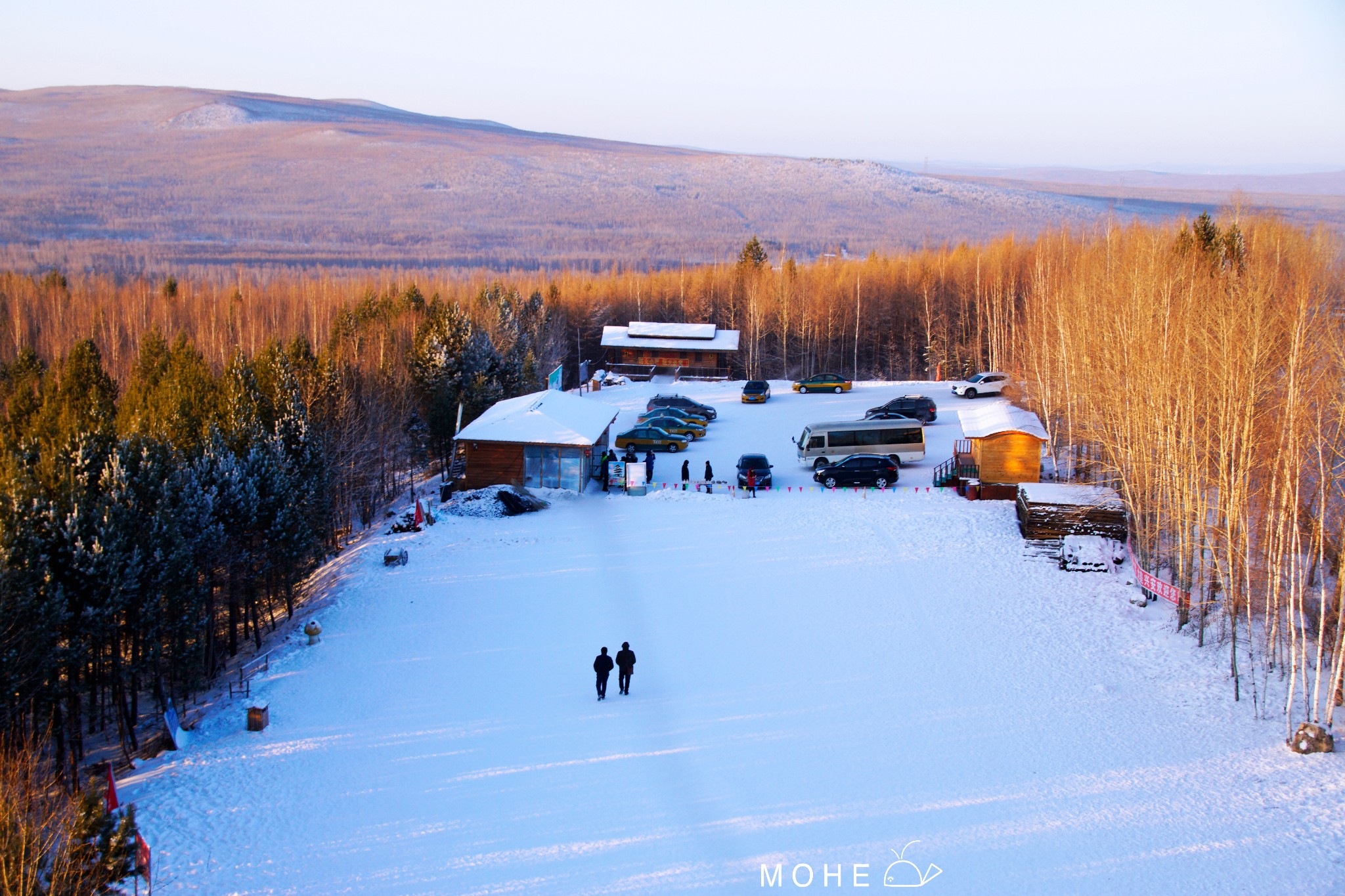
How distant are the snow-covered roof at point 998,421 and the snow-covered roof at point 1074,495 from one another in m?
2.48

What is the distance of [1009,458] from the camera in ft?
91.5

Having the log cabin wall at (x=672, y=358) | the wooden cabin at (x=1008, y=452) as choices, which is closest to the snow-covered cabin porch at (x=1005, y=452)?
the wooden cabin at (x=1008, y=452)

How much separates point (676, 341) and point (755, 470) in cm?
3085

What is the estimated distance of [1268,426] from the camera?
19344mm

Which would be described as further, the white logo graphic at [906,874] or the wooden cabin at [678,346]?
the wooden cabin at [678,346]

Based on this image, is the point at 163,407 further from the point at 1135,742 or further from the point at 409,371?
the point at 1135,742

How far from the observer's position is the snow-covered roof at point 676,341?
5825 centimetres

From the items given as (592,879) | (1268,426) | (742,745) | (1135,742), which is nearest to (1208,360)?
(1268,426)

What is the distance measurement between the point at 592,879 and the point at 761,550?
13208mm

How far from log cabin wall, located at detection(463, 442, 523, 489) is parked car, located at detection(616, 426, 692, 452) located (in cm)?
633

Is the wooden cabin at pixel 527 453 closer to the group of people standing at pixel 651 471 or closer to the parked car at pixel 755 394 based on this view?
the group of people standing at pixel 651 471

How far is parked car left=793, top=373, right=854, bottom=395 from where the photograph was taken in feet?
158

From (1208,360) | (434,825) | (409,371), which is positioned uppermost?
(1208,360)

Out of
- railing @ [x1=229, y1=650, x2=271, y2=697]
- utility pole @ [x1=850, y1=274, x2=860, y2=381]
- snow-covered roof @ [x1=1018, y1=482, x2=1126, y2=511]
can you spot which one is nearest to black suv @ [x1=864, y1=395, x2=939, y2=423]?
snow-covered roof @ [x1=1018, y1=482, x2=1126, y2=511]
